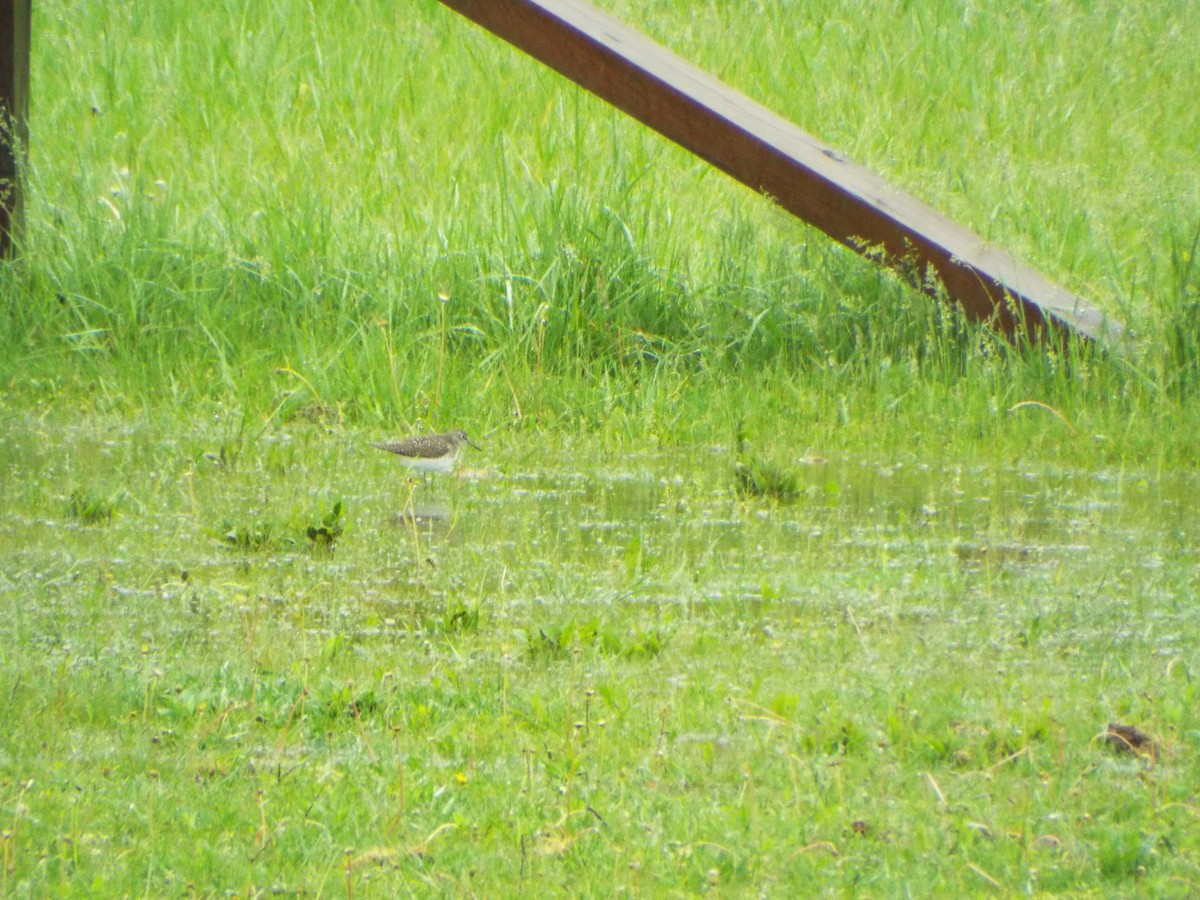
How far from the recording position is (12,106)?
711 centimetres

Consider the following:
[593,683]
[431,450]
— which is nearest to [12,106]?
[431,450]

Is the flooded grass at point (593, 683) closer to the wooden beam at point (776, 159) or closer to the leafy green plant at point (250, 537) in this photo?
the leafy green plant at point (250, 537)

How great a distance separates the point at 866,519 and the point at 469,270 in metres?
2.62

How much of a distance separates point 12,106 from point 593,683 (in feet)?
16.0

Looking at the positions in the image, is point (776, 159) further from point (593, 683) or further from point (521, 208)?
point (593, 683)

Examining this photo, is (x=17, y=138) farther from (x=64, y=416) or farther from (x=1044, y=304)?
(x=1044, y=304)

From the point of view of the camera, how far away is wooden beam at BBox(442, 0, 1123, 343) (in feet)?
Result: 21.0

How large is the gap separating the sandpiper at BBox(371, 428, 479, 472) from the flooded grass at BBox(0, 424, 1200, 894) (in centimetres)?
9

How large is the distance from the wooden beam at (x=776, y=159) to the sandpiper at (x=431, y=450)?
1786 mm

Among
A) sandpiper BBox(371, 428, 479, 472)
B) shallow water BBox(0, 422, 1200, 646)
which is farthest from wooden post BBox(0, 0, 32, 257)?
sandpiper BBox(371, 428, 479, 472)

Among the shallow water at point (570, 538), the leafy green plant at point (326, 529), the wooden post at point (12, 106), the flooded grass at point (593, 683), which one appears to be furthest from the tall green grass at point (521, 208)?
the leafy green plant at point (326, 529)

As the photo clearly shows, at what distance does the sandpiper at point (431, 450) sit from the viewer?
555 cm

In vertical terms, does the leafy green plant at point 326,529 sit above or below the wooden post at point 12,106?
below

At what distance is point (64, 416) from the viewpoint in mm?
6320
